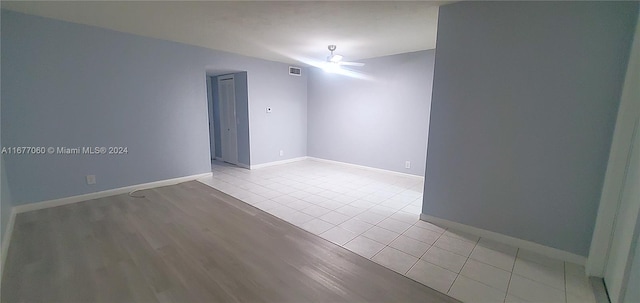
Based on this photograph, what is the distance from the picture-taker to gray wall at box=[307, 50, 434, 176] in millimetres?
4734

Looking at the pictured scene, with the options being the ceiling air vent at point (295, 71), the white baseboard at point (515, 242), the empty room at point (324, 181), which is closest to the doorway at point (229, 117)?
the empty room at point (324, 181)

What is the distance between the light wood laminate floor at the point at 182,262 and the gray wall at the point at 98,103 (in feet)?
2.20

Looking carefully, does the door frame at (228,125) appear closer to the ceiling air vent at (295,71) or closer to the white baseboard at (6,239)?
the ceiling air vent at (295,71)

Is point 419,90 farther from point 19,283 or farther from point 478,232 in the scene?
point 19,283

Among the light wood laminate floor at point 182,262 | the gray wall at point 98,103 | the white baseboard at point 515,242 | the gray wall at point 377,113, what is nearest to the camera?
the light wood laminate floor at point 182,262

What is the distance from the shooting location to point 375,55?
16.4 feet

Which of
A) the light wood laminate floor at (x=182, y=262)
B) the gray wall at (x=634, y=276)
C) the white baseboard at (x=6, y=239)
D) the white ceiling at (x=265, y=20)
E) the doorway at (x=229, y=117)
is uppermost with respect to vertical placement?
the white ceiling at (x=265, y=20)

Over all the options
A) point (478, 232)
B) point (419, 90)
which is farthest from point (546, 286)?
point (419, 90)

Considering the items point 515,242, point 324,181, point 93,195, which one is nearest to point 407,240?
point 515,242

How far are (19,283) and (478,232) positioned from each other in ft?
13.2

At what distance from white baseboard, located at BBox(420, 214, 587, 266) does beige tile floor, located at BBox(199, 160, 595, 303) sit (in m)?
0.06

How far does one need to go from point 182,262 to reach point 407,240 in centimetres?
215

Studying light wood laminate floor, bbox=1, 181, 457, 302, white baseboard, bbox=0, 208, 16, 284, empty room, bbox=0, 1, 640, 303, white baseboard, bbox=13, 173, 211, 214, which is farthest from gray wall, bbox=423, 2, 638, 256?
white baseboard, bbox=13, 173, 211, 214

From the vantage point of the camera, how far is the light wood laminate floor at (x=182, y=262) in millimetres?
1758
